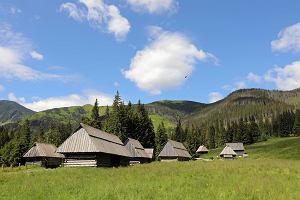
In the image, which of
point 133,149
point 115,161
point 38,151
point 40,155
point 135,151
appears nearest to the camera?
point 115,161

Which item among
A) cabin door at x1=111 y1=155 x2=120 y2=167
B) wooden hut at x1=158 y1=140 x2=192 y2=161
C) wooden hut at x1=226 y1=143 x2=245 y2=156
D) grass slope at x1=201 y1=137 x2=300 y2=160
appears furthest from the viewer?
wooden hut at x1=226 y1=143 x2=245 y2=156

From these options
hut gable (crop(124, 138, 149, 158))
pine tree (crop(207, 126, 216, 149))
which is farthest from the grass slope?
pine tree (crop(207, 126, 216, 149))

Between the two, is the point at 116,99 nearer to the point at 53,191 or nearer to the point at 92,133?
the point at 92,133

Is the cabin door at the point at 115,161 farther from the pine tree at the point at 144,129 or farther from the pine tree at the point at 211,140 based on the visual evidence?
the pine tree at the point at 211,140

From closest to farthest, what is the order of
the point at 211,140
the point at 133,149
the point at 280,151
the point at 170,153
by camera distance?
the point at 133,149 < the point at 170,153 < the point at 280,151 < the point at 211,140

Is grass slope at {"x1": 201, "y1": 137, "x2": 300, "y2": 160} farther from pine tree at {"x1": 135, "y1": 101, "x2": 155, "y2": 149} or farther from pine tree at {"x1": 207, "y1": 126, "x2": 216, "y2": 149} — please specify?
pine tree at {"x1": 207, "y1": 126, "x2": 216, "y2": 149}

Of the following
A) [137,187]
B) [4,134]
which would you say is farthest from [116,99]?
[137,187]

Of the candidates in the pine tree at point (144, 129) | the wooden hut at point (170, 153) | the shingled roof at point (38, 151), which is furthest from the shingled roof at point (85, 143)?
the pine tree at point (144, 129)

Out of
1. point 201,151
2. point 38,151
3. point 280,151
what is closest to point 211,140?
point 201,151

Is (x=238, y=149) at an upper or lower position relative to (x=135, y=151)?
upper

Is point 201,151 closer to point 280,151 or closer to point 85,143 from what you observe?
point 280,151

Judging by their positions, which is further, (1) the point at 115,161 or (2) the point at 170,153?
(2) the point at 170,153

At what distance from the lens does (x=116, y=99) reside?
98.2 meters

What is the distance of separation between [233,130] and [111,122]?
104 metres
